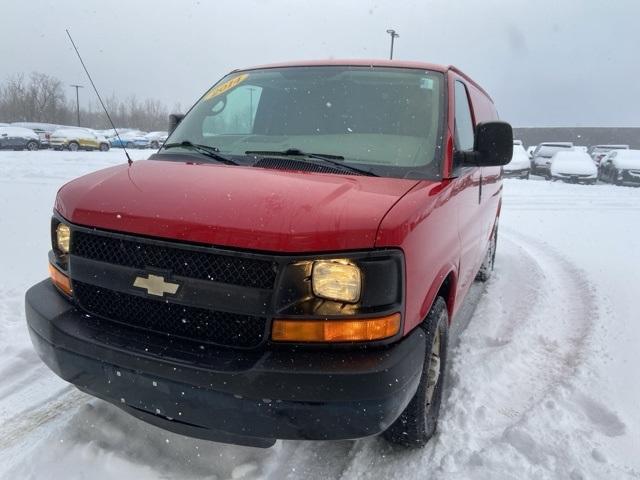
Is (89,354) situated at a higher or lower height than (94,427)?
higher

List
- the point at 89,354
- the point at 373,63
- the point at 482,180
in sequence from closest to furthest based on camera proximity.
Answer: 1. the point at 89,354
2. the point at 373,63
3. the point at 482,180

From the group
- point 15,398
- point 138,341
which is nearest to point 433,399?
point 138,341

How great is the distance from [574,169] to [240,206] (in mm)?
20213

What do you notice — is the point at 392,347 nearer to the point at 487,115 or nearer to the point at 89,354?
the point at 89,354

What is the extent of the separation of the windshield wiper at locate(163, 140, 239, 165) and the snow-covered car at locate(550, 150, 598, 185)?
1939 cm

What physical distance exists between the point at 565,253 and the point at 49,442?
6908 mm

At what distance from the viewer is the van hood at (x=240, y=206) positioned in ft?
5.79

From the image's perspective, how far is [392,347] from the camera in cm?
188

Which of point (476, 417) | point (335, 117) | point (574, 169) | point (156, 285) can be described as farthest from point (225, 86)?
point (574, 169)

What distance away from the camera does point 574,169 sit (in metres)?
19.0

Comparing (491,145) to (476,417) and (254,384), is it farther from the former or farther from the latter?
(254,384)

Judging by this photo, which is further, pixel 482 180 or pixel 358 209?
pixel 482 180

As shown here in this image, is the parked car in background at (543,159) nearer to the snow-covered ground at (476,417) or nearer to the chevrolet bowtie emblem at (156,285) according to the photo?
the snow-covered ground at (476,417)

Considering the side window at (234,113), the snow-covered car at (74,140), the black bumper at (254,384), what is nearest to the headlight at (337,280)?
the black bumper at (254,384)
